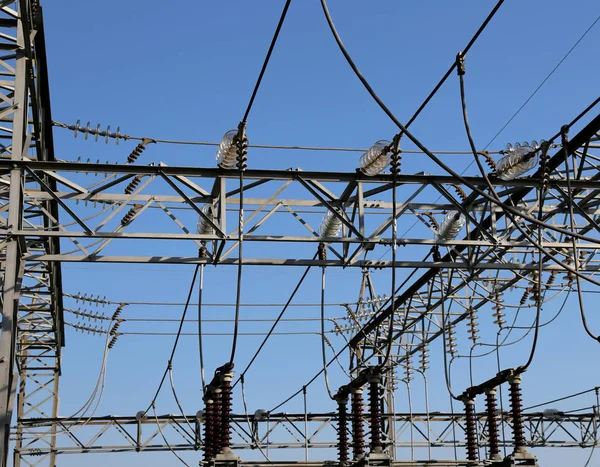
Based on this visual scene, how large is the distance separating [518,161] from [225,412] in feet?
16.4

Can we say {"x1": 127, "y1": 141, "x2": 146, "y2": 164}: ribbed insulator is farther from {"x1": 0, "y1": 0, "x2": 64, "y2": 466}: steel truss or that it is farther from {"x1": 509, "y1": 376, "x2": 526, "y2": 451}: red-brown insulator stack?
{"x1": 509, "y1": 376, "x2": 526, "y2": 451}: red-brown insulator stack

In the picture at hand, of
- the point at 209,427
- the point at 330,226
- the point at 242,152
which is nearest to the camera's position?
the point at 242,152

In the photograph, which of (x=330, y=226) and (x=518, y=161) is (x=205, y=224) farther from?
(x=518, y=161)

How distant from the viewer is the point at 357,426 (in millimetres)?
15055

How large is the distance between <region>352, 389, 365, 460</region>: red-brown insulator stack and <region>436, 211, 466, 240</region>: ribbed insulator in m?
3.47

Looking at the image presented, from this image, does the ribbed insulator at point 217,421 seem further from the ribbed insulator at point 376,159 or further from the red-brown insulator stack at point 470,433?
the red-brown insulator stack at point 470,433

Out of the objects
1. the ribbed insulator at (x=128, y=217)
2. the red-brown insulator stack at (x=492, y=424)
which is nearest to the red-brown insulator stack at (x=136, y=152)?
the ribbed insulator at (x=128, y=217)

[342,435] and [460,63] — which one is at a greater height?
[460,63]

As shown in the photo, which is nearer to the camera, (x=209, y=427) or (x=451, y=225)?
(x=209, y=427)

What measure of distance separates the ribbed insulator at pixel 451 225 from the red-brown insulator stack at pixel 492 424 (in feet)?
8.73

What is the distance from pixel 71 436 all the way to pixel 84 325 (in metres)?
3.35

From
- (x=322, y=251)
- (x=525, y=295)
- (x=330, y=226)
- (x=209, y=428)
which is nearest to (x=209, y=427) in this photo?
(x=209, y=428)

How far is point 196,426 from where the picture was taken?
24.2 m

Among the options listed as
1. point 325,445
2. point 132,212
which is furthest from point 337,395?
point 325,445
